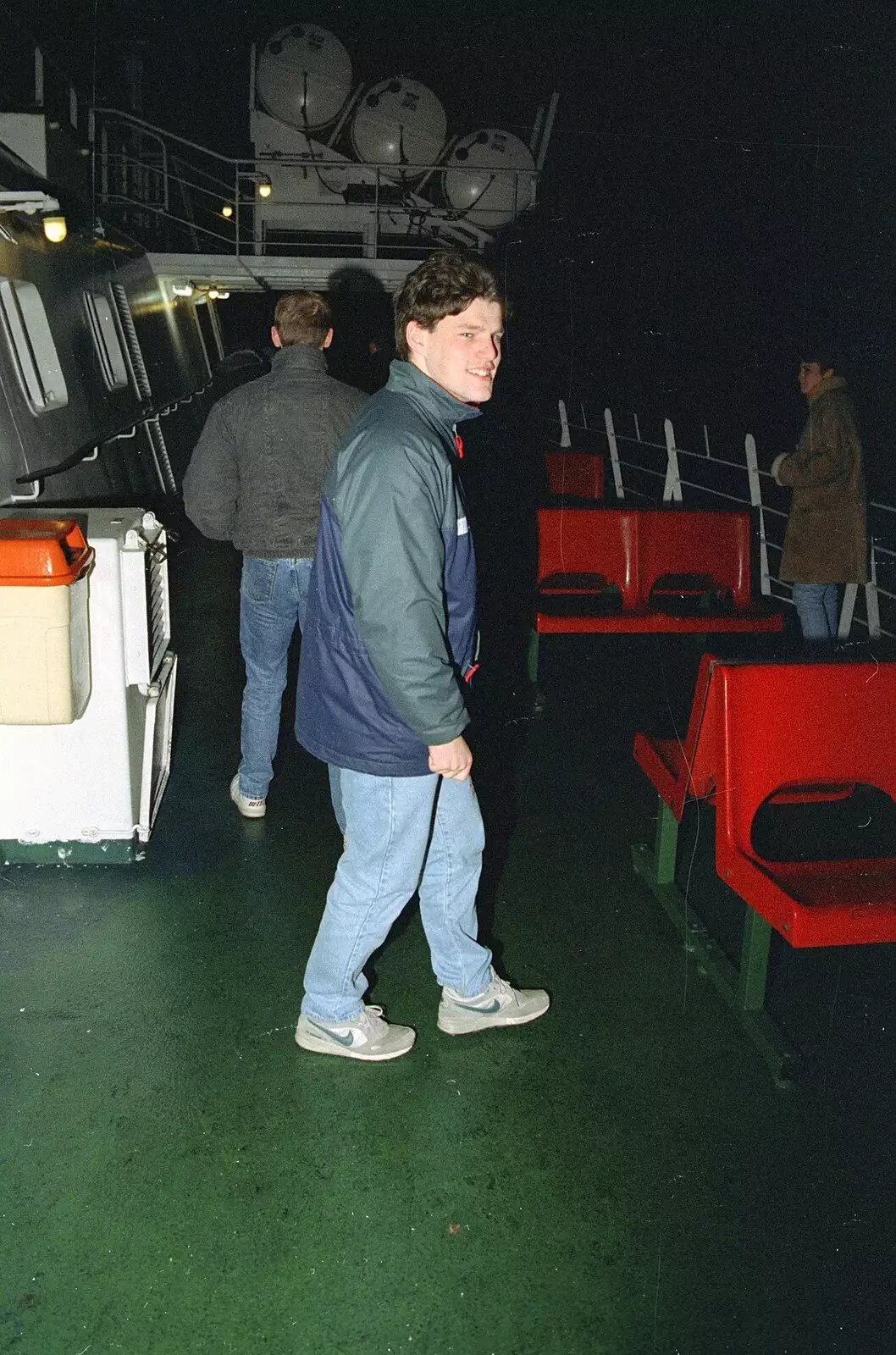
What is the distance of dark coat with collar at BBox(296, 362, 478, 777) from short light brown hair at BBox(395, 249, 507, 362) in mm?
133

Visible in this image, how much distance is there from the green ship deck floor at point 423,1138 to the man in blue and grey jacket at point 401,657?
1.10 feet

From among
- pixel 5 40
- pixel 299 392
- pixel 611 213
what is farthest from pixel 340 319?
pixel 299 392

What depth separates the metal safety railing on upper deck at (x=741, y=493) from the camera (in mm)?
7089

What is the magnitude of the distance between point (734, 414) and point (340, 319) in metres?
14.8

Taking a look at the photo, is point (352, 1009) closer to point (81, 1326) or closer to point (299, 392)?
point (81, 1326)

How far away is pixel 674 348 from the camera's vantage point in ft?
87.6

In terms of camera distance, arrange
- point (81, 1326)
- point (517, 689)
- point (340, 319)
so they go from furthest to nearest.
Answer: point (340, 319) < point (517, 689) < point (81, 1326)

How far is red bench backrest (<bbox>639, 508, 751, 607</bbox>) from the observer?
6.15 meters

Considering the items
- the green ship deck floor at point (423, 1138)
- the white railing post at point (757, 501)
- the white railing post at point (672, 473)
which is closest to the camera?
the green ship deck floor at point (423, 1138)

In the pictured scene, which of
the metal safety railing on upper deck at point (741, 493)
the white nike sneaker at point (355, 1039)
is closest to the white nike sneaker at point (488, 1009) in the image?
the white nike sneaker at point (355, 1039)

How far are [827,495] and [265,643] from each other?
11.0 ft

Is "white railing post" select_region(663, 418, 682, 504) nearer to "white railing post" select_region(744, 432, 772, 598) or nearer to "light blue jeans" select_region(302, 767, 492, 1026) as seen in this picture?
"white railing post" select_region(744, 432, 772, 598)

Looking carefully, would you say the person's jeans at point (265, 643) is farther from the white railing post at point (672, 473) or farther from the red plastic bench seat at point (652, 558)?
the white railing post at point (672, 473)

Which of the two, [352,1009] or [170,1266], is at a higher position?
[352,1009]
